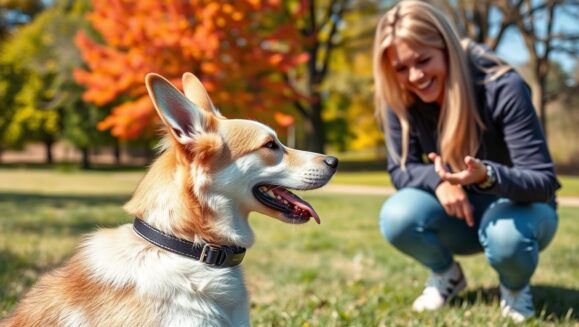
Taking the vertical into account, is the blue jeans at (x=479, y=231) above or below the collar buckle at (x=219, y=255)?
below

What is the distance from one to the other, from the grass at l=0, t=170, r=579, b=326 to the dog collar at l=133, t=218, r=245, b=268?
2.41ft

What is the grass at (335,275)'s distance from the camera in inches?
129

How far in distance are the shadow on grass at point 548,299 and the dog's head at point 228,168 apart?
5.79ft

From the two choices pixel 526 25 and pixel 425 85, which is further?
pixel 526 25

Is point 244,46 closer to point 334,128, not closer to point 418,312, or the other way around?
point 418,312

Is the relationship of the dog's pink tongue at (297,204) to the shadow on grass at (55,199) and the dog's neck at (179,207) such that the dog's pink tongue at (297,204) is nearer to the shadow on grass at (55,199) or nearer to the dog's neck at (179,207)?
the dog's neck at (179,207)

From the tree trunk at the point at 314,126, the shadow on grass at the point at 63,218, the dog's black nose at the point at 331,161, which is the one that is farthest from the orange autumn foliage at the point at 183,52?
the dog's black nose at the point at 331,161

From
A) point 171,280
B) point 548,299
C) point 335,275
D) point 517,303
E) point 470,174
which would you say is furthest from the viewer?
point 335,275

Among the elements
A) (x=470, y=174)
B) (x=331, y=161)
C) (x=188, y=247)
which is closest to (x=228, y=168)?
(x=188, y=247)

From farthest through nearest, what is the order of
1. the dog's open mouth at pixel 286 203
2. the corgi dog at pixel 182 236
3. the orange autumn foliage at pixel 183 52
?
the orange autumn foliage at pixel 183 52 < the dog's open mouth at pixel 286 203 < the corgi dog at pixel 182 236

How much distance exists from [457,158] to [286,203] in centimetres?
156

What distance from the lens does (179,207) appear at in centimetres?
214

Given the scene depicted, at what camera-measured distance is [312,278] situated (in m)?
4.54

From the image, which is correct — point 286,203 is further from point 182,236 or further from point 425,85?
point 425,85
